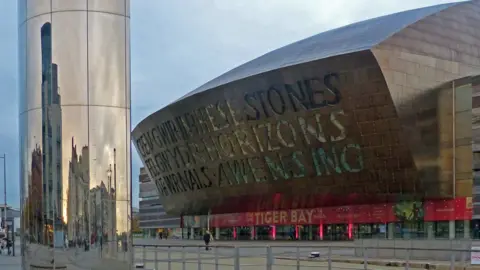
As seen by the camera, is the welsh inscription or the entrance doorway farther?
the entrance doorway

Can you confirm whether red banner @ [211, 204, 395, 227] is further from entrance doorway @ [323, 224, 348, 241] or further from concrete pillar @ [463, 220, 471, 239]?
concrete pillar @ [463, 220, 471, 239]

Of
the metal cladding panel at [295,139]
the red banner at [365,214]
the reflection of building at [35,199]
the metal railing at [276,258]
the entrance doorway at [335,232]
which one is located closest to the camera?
the reflection of building at [35,199]

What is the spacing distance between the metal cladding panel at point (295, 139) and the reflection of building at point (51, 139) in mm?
34664

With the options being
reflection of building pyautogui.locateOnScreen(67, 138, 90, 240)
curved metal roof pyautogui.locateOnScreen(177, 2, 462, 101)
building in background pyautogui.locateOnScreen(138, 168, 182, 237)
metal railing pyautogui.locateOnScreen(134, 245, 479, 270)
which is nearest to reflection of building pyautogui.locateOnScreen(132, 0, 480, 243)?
curved metal roof pyautogui.locateOnScreen(177, 2, 462, 101)

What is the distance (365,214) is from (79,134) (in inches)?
1703

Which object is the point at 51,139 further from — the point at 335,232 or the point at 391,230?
the point at 335,232

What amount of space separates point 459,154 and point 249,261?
27364 mm

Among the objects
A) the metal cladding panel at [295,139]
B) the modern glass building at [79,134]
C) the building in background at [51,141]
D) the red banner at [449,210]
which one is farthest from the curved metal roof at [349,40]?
the building in background at [51,141]

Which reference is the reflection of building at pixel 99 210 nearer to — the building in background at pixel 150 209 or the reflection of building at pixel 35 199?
the reflection of building at pixel 35 199

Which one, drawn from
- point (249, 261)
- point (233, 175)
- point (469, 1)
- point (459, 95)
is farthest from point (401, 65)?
point (249, 261)

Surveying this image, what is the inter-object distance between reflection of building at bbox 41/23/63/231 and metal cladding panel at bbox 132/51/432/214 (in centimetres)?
3466

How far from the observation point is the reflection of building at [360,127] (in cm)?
4053

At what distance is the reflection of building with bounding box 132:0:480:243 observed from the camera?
133ft

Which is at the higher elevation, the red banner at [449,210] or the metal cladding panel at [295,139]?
the metal cladding panel at [295,139]
